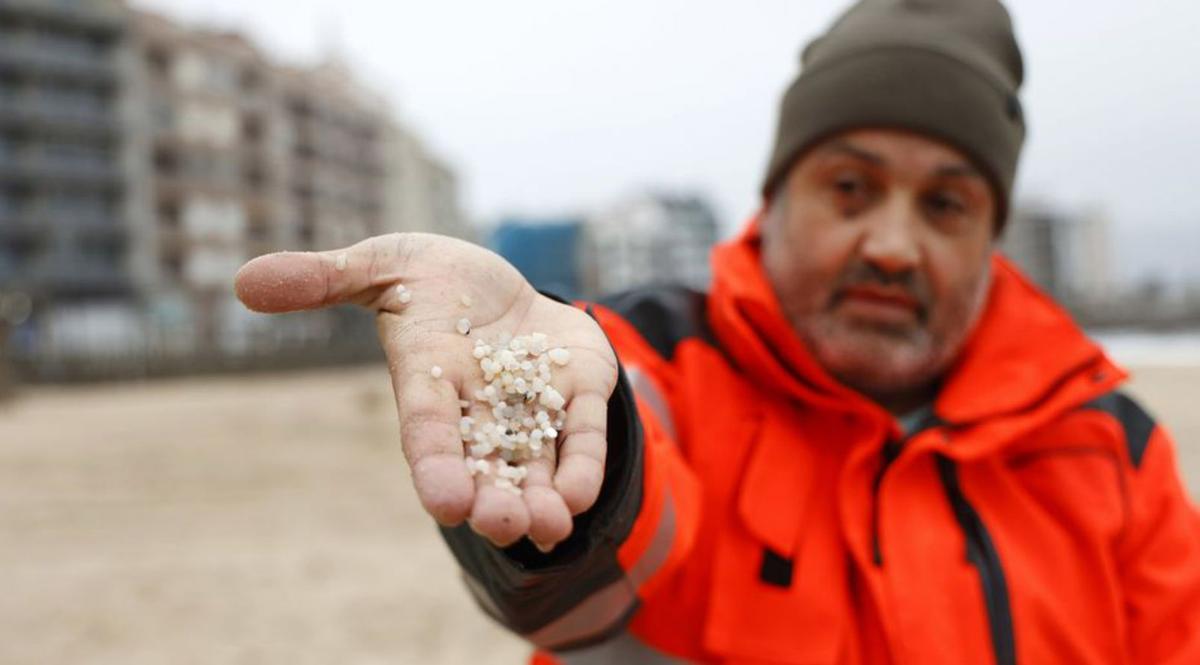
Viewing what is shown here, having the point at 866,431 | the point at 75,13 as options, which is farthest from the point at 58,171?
the point at 866,431

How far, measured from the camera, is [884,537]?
6.33 ft

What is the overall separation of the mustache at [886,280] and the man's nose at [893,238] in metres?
0.02

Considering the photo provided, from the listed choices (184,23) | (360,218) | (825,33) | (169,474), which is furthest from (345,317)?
(825,33)

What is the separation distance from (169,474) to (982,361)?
37.2ft

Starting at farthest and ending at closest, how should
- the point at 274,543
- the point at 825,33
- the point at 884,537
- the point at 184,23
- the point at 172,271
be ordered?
the point at 184,23
the point at 172,271
the point at 274,543
the point at 825,33
the point at 884,537

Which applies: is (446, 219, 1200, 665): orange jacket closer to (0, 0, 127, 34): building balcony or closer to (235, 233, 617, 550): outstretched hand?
(235, 233, 617, 550): outstretched hand

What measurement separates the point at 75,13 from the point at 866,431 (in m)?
46.9

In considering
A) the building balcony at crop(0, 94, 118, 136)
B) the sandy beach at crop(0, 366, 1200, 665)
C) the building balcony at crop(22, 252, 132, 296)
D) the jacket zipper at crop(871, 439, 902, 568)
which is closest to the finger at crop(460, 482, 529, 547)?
the jacket zipper at crop(871, 439, 902, 568)

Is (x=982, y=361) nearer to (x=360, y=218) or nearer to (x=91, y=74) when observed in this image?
(x=91, y=74)

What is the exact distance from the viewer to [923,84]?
7.24ft

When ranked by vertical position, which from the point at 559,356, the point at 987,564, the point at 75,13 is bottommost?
the point at 987,564

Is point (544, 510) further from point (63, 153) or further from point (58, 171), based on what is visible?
point (63, 153)

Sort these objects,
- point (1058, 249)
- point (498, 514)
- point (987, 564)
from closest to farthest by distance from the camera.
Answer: point (498, 514) → point (987, 564) → point (1058, 249)

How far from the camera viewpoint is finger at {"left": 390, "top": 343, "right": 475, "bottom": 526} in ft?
3.78
